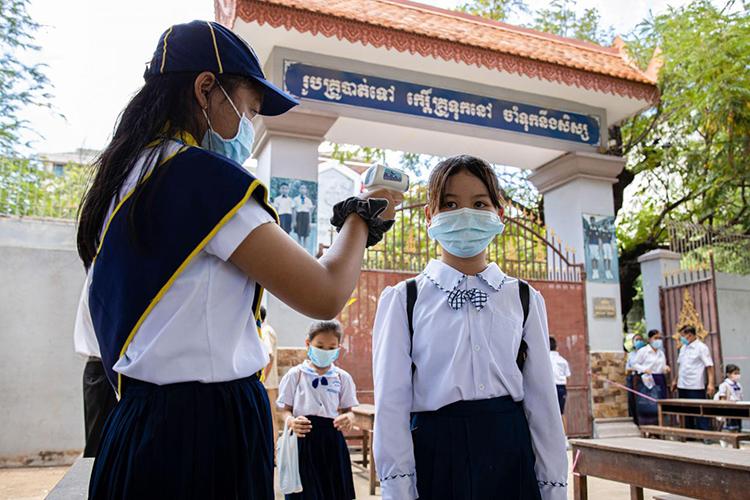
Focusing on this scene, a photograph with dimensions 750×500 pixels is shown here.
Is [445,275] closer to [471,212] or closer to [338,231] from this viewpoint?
[471,212]

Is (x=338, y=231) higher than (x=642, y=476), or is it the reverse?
(x=338, y=231)

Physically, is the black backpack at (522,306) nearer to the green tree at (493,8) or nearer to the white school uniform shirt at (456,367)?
the white school uniform shirt at (456,367)

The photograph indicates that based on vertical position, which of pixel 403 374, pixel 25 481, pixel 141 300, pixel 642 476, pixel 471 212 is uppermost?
pixel 471 212

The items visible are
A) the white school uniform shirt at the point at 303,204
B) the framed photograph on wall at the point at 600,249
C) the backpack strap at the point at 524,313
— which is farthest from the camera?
the framed photograph on wall at the point at 600,249

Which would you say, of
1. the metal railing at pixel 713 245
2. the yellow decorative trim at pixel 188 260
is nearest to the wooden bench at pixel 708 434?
the metal railing at pixel 713 245

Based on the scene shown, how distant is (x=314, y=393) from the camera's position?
4430 mm

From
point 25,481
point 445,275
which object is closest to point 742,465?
point 445,275

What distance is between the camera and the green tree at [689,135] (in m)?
9.80

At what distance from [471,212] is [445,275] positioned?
0.80 feet

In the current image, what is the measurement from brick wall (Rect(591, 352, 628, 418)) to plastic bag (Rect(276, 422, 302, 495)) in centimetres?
631

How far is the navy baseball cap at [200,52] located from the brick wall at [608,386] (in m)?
8.84

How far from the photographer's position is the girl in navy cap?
1.14 metres

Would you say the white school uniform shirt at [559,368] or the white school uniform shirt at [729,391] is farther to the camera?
the white school uniform shirt at [729,391]

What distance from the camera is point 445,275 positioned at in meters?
2.20
